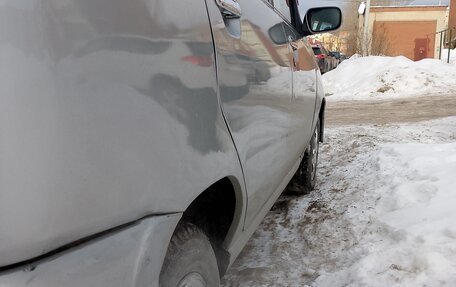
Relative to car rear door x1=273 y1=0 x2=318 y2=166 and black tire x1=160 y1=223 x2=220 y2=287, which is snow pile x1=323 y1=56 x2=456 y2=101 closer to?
car rear door x1=273 y1=0 x2=318 y2=166

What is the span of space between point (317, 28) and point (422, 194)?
1.62 m

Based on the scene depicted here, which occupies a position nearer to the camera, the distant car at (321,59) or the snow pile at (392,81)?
the snow pile at (392,81)

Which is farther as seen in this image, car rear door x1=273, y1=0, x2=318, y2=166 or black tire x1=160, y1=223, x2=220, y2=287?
car rear door x1=273, y1=0, x2=318, y2=166

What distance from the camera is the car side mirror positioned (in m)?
4.14

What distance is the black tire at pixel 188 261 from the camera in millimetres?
1571

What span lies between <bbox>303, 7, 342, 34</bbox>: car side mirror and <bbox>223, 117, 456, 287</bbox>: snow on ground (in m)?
1.47

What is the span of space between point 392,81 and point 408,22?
3197 cm

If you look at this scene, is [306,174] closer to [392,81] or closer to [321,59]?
[392,81]

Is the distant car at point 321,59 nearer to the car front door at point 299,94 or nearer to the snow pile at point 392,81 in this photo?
the snow pile at point 392,81

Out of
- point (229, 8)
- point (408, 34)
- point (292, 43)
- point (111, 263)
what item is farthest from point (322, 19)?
point (408, 34)

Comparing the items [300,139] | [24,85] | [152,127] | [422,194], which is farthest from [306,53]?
[24,85]

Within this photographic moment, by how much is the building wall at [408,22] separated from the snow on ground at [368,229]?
40598mm

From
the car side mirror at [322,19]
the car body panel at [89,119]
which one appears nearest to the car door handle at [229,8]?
the car body panel at [89,119]

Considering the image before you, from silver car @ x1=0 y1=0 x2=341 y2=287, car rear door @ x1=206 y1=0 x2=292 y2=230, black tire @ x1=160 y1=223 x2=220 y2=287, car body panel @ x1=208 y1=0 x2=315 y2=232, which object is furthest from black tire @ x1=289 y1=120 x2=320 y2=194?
black tire @ x1=160 y1=223 x2=220 y2=287
